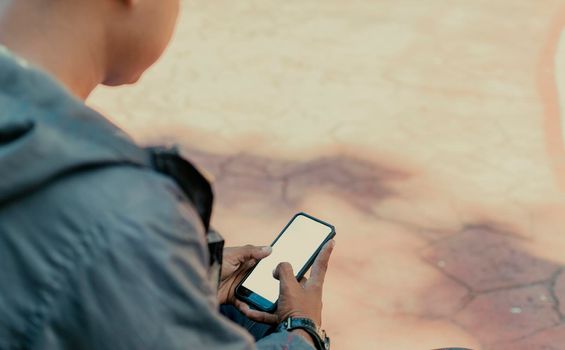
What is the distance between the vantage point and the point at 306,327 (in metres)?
1.26

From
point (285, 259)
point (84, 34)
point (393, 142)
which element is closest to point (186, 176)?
point (84, 34)

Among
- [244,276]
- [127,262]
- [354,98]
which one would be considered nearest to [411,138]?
[354,98]

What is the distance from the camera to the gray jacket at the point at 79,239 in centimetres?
63

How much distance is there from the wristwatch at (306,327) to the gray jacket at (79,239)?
1.95ft

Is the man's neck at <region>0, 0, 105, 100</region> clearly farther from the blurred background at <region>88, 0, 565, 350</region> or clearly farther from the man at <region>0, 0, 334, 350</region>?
the blurred background at <region>88, 0, 565, 350</region>

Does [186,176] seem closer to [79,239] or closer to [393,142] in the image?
[79,239]

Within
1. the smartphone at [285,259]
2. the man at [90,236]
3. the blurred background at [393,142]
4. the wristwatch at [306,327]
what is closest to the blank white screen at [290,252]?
the smartphone at [285,259]

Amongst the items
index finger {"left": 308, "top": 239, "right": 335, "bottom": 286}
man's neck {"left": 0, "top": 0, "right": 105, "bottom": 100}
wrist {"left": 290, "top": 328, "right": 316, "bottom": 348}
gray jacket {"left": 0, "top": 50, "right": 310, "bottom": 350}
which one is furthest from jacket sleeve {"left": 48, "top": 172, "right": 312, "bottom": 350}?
index finger {"left": 308, "top": 239, "right": 335, "bottom": 286}

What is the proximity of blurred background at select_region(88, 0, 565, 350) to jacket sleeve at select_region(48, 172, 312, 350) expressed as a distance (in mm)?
1460

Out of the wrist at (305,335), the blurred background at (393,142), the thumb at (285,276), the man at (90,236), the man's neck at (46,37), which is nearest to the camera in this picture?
the man at (90,236)

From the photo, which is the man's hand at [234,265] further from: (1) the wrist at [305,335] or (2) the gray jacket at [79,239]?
(2) the gray jacket at [79,239]

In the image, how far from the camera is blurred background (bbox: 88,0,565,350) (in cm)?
221

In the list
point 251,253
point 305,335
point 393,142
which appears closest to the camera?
point 305,335

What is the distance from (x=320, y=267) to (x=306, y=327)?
17 centimetres
